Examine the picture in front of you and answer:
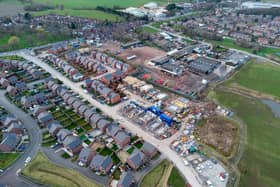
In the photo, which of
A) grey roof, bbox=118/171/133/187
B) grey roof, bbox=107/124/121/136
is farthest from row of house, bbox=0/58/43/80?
grey roof, bbox=118/171/133/187

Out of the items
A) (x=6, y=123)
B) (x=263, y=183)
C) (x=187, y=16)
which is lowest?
(x=263, y=183)

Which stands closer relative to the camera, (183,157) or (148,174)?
(148,174)

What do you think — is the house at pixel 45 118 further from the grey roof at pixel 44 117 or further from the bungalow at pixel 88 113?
the bungalow at pixel 88 113

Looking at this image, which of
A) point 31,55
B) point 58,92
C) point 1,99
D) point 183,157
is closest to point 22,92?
point 1,99

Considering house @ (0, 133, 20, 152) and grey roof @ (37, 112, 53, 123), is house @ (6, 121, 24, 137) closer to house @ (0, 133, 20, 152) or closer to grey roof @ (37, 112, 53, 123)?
house @ (0, 133, 20, 152)

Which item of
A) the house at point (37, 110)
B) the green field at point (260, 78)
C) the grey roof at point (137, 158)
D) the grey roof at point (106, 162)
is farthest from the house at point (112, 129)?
the green field at point (260, 78)

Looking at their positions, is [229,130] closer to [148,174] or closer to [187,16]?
[148,174]

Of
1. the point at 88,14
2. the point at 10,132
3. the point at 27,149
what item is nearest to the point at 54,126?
the point at 27,149
